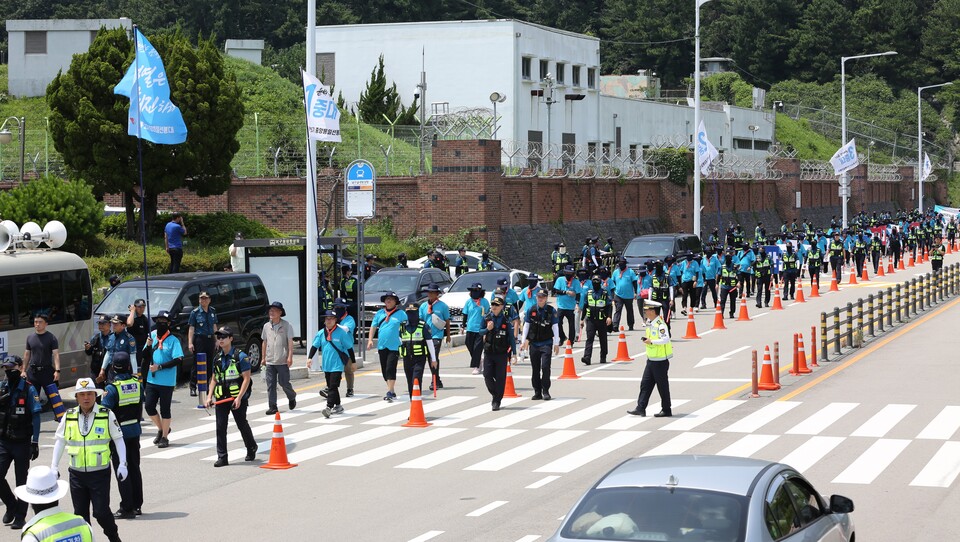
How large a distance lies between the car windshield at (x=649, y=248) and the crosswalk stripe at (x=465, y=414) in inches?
779

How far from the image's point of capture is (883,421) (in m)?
18.5

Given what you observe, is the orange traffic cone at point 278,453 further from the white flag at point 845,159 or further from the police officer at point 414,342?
the white flag at point 845,159

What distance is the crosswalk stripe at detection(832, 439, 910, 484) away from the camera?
47.6 ft

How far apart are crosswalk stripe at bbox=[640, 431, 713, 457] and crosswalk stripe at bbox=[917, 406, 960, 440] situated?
2.85 metres

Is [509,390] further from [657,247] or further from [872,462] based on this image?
[657,247]

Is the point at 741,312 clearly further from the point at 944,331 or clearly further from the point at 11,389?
the point at 11,389

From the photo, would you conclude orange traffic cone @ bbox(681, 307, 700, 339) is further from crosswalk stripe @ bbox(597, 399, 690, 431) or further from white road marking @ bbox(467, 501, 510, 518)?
white road marking @ bbox(467, 501, 510, 518)

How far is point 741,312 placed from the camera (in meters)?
34.2

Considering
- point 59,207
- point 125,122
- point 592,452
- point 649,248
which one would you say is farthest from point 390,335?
point 649,248

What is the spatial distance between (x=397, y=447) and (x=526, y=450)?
5.61ft

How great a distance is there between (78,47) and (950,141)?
9127cm

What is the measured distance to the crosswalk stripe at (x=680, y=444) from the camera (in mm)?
16141

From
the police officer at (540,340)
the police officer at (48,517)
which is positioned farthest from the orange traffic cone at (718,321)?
the police officer at (48,517)

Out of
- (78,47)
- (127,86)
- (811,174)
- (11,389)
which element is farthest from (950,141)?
(11,389)
